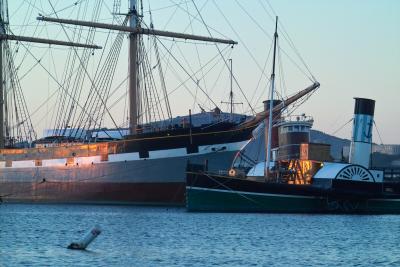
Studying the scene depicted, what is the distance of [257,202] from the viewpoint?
52.9 m

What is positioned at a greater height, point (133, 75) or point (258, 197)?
point (133, 75)

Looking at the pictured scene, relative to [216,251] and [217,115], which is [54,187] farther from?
[216,251]

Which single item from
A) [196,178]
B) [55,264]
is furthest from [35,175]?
[55,264]

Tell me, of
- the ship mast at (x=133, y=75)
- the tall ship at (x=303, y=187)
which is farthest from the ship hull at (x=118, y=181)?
the tall ship at (x=303, y=187)

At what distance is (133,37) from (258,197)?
2051 cm

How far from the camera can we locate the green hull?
52.9m

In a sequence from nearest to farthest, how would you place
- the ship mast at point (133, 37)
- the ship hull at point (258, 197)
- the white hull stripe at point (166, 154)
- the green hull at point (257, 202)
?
the ship hull at point (258, 197) < the green hull at point (257, 202) < the white hull stripe at point (166, 154) < the ship mast at point (133, 37)

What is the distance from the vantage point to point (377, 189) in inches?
2157

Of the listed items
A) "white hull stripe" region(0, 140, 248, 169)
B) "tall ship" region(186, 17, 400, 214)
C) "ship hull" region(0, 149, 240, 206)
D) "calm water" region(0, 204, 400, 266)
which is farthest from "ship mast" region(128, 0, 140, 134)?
"tall ship" region(186, 17, 400, 214)

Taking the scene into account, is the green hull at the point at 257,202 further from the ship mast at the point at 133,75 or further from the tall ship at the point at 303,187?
the ship mast at the point at 133,75

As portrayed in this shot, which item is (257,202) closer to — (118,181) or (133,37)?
(118,181)

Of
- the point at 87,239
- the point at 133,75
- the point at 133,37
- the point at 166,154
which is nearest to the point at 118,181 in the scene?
the point at 166,154

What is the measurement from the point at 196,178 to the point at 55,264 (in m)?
23.1

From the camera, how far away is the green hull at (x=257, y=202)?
52.9 metres
